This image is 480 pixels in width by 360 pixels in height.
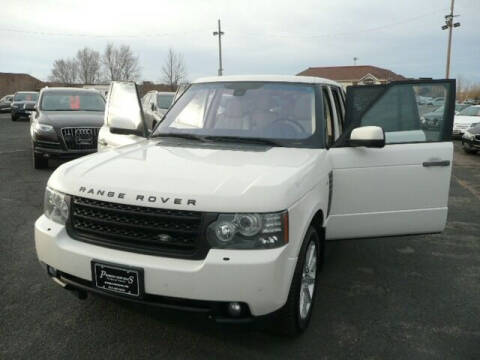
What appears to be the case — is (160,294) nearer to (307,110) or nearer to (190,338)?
(190,338)

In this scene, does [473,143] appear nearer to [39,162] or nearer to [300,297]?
[39,162]

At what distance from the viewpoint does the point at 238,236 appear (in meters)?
2.51

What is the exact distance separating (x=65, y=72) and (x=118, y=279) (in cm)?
9753

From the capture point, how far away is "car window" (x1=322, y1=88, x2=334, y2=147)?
12.5 ft

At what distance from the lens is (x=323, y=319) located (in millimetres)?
3389

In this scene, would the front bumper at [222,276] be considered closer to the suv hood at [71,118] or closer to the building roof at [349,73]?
the suv hood at [71,118]

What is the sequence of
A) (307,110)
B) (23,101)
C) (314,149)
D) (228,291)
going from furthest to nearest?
(23,101) → (307,110) → (314,149) → (228,291)

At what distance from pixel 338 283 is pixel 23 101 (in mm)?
27764

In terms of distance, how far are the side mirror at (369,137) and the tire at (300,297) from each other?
0.85 metres

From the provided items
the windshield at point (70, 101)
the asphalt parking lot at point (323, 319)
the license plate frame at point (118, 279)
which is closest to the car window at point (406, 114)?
the asphalt parking lot at point (323, 319)

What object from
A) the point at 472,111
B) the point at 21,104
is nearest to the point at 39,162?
the point at 472,111

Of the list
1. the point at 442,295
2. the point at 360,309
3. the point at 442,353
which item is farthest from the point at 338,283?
the point at 442,353

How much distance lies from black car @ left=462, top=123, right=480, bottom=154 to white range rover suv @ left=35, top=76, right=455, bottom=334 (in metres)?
11.1

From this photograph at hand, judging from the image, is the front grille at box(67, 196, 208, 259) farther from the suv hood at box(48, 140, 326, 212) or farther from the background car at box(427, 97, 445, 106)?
the background car at box(427, 97, 445, 106)
